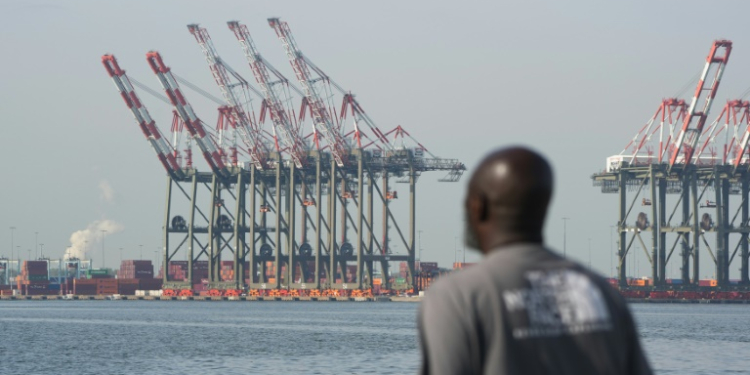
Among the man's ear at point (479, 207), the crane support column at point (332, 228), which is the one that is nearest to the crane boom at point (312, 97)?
the crane support column at point (332, 228)

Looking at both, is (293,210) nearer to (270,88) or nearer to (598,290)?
(270,88)

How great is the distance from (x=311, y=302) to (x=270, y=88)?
3374 centimetres

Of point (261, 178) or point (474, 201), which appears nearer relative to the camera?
point (474, 201)

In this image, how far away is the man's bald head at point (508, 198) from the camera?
148 inches

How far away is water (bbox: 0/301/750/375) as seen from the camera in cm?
5203

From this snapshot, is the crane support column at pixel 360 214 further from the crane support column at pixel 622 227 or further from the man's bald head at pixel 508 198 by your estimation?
the man's bald head at pixel 508 198

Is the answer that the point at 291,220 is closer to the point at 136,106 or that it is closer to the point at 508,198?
the point at 136,106

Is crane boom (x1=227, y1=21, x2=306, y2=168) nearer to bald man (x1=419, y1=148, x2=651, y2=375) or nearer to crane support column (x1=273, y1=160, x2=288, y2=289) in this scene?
crane support column (x1=273, y1=160, x2=288, y2=289)

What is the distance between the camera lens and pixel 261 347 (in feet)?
215

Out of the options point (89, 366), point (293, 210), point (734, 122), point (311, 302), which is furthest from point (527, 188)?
point (311, 302)

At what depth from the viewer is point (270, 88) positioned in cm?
14912

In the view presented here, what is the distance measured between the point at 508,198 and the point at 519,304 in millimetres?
334

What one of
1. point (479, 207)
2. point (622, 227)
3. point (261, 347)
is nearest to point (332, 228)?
point (622, 227)

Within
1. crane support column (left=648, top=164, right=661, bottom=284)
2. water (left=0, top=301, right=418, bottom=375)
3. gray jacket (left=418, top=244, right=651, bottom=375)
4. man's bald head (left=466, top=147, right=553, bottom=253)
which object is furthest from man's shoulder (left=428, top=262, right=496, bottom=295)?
crane support column (left=648, top=164, right=661, bottom=284)
